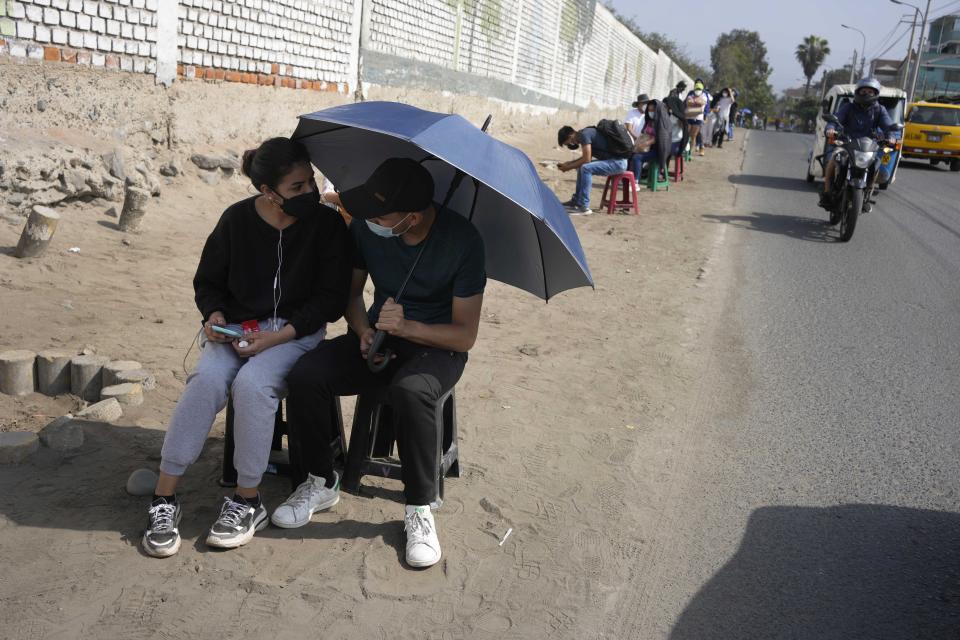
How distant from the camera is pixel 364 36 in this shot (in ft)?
40.8

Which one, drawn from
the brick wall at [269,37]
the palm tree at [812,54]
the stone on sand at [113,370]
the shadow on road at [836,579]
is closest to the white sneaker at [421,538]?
the shadow on road at [836,579]

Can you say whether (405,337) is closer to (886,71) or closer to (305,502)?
(305,502)

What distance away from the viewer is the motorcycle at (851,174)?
1032 cm

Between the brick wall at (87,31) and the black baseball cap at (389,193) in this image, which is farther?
the brick wall at (87,31)

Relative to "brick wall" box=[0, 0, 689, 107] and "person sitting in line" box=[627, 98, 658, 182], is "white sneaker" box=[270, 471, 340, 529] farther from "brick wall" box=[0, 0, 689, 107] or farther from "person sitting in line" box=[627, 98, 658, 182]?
"person sitting in line" box=[627, 98, 658, 182]

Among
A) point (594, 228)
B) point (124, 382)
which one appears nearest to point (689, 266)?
point (594, 228)

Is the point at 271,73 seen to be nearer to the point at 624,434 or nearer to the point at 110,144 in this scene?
the point at 110,144

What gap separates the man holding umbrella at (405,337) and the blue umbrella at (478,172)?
0.21 metres

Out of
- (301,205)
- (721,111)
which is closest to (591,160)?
(301,205)

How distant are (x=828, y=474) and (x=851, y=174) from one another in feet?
24.3

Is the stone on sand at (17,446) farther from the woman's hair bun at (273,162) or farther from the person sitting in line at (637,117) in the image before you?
the person sitting in line at (637,117)

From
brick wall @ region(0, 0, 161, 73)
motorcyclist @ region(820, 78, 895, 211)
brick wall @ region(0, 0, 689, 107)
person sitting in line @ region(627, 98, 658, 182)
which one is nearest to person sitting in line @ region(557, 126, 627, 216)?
person sitting in line @ region(627, 98, 658, 182)

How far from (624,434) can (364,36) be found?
9638 mm

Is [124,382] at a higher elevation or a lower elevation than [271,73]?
lower
